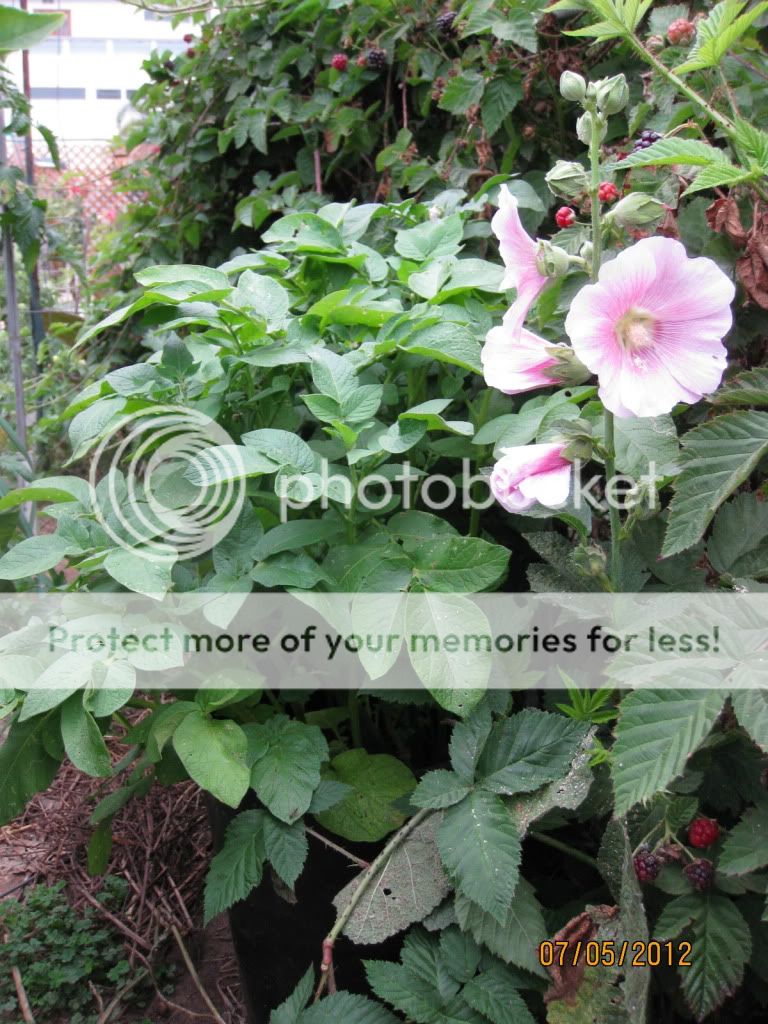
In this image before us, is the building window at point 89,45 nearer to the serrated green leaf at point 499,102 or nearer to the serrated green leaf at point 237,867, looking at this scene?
the serrated green leaf at point 499,102

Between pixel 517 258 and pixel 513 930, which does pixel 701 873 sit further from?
pixel 517 258

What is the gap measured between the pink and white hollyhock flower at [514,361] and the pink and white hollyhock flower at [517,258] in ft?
0.04

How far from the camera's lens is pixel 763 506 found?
76cm

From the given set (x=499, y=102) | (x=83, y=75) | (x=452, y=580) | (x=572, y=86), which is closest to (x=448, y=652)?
(x=452, y=580)

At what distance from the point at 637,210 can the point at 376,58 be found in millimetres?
1161

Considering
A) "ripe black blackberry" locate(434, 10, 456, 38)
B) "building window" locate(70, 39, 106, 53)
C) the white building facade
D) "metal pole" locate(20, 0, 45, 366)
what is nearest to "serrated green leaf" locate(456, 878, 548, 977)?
"ripe black blackberry" locate(434, 10, 456, 38)

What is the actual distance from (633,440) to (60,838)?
1315 mm

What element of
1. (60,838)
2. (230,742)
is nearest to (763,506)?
(230,742)

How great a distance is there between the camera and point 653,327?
646 mm

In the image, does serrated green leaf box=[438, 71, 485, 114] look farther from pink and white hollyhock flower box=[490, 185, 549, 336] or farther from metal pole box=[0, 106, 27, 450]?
metal pole box=[0, 106, 27, 450]

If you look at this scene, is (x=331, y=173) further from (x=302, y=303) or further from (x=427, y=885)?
(x=427, y=885)

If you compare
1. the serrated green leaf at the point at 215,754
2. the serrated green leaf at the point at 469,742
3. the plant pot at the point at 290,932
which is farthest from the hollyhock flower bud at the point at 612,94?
the plant pot at the point at 290,932
